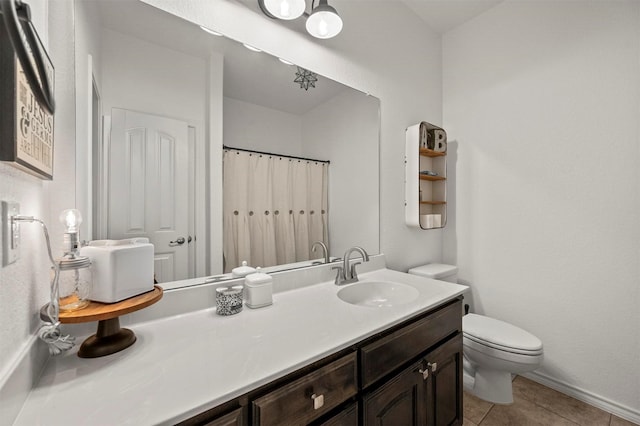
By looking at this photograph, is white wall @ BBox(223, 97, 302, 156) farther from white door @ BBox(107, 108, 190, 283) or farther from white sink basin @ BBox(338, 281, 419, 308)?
white sink basin @ BBox(338, 281, 419, 308)

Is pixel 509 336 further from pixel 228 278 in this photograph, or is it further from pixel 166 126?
pixel 166 126

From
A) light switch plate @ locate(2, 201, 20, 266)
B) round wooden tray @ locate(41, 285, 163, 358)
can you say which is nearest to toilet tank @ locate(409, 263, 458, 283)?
round wooden tray @ locate(41, 285, 163, 358)

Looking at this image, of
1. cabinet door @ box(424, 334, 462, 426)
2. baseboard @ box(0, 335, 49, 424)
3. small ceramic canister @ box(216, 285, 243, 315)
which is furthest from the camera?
cabinet door @ box(424, 334, 462, 426)

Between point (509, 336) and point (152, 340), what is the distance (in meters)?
1.84

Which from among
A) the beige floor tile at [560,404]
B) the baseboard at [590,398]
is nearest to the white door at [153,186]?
the beige floor tile at [560,404]

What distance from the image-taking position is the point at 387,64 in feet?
6.40

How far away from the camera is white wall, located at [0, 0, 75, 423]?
1.72 feet

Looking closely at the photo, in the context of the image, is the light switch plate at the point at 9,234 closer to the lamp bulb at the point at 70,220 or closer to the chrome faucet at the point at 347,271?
the lamp bulb at the point at 70,220

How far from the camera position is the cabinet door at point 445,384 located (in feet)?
3.98

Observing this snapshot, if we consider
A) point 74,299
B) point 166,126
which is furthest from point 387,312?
point 166,126

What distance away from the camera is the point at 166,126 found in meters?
1.07

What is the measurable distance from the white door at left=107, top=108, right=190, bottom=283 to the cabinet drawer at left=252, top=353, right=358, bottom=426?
642 mm

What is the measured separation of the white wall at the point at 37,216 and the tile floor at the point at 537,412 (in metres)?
1.95

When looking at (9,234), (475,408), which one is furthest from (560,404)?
(9,234)
